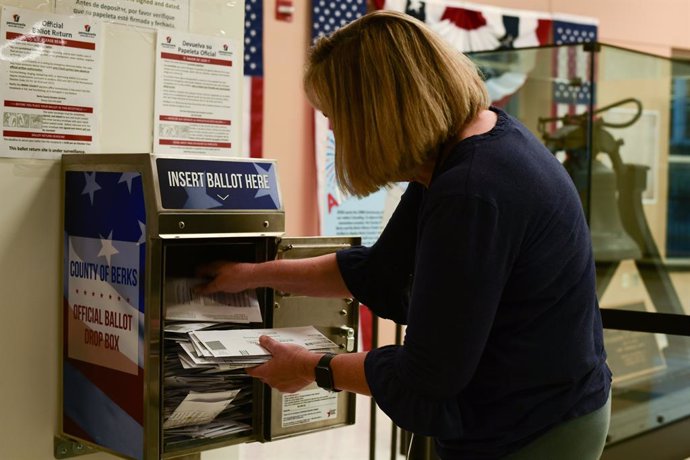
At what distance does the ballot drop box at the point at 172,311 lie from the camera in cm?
209

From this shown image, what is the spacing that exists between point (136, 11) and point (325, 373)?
1183 millimetres

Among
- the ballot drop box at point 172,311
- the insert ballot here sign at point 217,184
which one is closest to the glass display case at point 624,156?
the ballot drop box at point 172,311

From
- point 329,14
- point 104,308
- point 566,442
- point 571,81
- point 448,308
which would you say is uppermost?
point 329,14

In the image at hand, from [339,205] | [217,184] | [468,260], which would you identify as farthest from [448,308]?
[339,205]

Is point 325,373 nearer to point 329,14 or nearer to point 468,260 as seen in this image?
point 468,260

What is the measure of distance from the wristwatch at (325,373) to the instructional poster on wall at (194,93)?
37.7 inches

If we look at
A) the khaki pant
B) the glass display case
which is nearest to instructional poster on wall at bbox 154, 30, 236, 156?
the khaki pant

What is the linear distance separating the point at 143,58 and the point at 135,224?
1.84 ft

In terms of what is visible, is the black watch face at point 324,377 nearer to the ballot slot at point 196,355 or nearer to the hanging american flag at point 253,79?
the ballot slot at point 196,355

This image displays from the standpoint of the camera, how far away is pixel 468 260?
5.11 feet

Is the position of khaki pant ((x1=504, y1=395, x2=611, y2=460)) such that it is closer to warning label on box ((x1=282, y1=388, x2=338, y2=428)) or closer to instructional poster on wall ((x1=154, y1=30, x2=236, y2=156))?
warning label on box ((x1=282, y1=388, x2=338, y2=428))

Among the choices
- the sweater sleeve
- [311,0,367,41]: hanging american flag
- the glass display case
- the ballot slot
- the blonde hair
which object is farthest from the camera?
[311,0,367,41]: hanging american flag

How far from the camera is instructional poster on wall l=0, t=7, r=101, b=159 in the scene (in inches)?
87.9

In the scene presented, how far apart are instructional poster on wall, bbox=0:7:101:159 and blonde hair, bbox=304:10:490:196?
2.73ft
